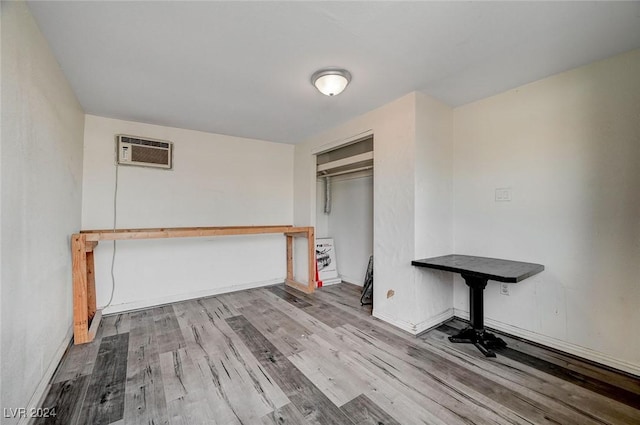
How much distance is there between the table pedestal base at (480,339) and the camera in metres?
2.16

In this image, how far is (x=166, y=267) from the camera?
129 inches

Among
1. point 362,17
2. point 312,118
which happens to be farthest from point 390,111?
point 362,17

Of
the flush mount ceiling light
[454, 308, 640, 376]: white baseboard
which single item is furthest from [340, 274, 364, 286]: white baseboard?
the flush mount ceiling light

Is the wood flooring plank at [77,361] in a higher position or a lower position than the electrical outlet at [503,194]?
lower

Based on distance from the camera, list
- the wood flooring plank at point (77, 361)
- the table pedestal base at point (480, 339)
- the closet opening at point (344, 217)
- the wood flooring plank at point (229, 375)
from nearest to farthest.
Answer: the wood flooring plank at point (229, 375) → the wood flooring plank at point (77, 361) → the table pedestal base at point (480, 339) → the closet opening at point (344, 217)

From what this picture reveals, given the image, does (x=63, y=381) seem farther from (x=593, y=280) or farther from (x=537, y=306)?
(x=593, y=280)

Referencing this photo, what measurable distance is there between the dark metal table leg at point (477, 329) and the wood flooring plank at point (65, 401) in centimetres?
273

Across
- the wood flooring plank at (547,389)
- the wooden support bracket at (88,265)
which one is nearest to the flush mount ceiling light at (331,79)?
the wooden support bracket at (88,265)

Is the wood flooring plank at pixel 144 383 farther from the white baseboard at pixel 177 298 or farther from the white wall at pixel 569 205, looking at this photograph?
the white wall at pixel 569 205

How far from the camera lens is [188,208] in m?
3.45

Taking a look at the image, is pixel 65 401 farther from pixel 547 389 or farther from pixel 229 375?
pixel 547 389

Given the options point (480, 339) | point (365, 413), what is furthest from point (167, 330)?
point (480, 339)

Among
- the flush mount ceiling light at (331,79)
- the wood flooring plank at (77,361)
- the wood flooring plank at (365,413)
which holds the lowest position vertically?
the wood flooring plank at (77,361)

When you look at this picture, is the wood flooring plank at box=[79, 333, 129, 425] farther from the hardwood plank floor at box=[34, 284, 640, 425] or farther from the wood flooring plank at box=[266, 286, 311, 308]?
the wood flooring plank at box=[266, 286, 311, 308]
